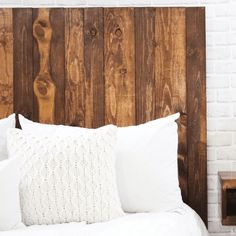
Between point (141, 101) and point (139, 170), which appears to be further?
point (141, 101)

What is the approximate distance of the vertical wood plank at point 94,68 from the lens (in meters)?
2.74

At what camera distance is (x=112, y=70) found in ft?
8.98

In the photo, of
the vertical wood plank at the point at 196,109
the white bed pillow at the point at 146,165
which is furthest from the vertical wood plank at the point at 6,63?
the vertical wood plank at the point at 196,109

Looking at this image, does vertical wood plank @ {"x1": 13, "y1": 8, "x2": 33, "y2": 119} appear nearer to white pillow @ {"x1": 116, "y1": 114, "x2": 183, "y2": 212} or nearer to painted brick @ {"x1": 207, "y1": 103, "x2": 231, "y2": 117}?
white pillow @ {"x1": 116, "y1": 114, "x2": 183, "y2": 212}

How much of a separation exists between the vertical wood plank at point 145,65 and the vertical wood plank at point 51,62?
1.32ft

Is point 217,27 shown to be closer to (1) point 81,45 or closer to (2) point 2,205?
(1) point 81,45

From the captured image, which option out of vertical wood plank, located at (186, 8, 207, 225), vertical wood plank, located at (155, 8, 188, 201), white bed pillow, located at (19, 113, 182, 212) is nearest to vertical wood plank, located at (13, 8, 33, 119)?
white bed pillow, located at (19, 113, 182, 212)

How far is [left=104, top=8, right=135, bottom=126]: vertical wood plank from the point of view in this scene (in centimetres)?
273

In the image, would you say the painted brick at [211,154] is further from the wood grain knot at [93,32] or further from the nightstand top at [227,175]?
the wood grain knot at [93,32]

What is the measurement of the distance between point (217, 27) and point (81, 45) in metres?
0.79

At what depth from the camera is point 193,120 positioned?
2.72 metres

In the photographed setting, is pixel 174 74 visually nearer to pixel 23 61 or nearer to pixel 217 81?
pixel 217 81

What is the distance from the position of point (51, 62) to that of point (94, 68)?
0.23 m

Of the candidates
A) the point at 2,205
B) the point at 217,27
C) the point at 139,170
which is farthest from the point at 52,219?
the point at 217,27
